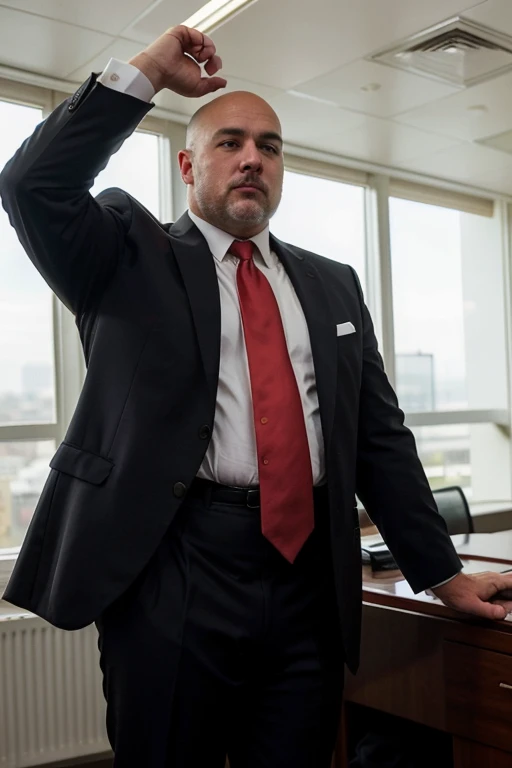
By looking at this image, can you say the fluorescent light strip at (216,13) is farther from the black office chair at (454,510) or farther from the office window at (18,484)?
the black office chair at (454,510)

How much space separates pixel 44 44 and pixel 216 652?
2672mm

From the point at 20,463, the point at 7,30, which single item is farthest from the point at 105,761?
the point at 7,30

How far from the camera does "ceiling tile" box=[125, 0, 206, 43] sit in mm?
2949

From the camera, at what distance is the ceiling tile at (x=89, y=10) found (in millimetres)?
2914

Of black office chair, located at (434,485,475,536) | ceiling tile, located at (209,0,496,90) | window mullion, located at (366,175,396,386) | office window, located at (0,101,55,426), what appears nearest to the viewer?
ceiling tile, located at (209,0,496,90)

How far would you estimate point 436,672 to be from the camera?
75.7 inches

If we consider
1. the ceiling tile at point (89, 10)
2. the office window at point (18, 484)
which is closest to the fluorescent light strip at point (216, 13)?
the ceiling tile at point (89, 10)

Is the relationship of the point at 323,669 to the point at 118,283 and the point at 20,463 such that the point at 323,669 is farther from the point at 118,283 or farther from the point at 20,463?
the point at 20,463

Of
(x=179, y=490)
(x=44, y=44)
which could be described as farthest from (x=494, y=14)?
(x=179, y=490)

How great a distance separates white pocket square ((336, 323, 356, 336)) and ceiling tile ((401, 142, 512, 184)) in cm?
339

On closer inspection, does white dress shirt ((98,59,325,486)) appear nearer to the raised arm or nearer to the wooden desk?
the raised arm

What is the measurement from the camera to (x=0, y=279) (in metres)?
3.74

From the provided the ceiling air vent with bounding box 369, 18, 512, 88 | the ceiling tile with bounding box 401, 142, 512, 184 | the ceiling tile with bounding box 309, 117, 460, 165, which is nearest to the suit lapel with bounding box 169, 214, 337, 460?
the ceiling air vent with bounding box 369, 18, 512, 88

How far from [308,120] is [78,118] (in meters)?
3.09
